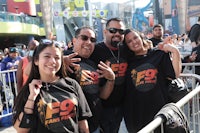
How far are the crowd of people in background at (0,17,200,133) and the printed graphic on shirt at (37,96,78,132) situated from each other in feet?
0.04

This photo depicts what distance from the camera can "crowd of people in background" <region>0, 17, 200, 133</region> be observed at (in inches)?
80.9

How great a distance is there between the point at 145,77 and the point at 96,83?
0.50 m

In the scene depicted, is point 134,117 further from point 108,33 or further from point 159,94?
point 108,33

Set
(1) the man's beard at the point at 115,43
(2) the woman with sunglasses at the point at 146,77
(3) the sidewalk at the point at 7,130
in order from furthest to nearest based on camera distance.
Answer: (3) the sidewalk at the point at 7,130 < (1) the man's beard at the point at 115,43 < (2) the woman with sunglasses at the point at 146,77

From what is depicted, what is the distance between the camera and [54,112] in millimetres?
1950

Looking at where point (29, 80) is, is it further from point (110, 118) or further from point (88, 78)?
point (110, 118)

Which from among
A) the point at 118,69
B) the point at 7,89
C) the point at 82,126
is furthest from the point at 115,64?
the point at 7,89

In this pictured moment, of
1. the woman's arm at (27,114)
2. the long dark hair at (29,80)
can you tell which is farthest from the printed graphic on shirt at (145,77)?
the woman's arm at (27,114)

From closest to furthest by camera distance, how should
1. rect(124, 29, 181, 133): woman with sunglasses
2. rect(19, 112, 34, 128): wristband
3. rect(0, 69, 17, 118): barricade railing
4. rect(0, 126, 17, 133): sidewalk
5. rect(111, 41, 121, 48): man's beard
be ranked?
rect(19, 112, 34, 128): wristband → rect(124, 29, 181, 133): woman with sunglasses → rect(111, 41, 121, 48): man's beard → rect(0, 126, 17, 133): sidewalk → rect(0, 69, 17, 118): barricade railing

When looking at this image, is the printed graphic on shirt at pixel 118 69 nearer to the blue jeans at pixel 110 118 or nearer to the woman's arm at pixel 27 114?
the blue jeans at pixel 110 118

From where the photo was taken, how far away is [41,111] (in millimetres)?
1943

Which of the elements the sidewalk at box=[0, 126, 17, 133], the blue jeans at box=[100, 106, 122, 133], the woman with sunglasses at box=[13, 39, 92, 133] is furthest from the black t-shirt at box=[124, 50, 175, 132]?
the sidewalk at box=[0, 126, 17, 133]

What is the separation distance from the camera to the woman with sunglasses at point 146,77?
263 cm

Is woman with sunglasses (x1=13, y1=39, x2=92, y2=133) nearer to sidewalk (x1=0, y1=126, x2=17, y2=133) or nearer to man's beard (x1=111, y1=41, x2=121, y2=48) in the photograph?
man's beard (x1=111, y1=41, x2=121, y2=48)
